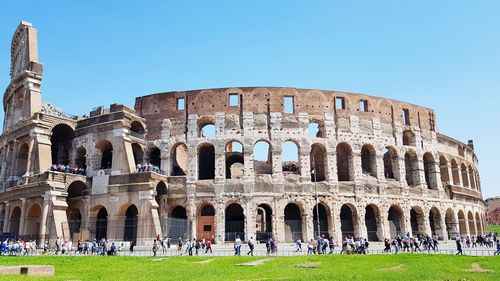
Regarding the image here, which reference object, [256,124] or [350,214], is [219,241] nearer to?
[256,124]

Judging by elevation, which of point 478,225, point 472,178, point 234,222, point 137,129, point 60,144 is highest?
point 137,129

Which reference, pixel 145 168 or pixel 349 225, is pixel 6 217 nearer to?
pixel 145 168

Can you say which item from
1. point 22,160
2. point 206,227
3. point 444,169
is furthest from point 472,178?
point 22,160

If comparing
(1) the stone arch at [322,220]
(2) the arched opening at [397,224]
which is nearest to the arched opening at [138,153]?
(1) the stone arch at [322,220]

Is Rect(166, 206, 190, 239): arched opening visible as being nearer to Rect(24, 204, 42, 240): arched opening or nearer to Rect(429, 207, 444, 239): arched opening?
Rect(24, 204, 42, 240): arched opening

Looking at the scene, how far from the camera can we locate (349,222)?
3198 cm

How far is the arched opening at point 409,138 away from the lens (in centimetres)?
3550

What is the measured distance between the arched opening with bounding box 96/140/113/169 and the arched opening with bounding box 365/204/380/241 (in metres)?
20.4

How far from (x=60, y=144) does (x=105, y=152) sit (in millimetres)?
3990

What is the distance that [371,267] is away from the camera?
15078 mm

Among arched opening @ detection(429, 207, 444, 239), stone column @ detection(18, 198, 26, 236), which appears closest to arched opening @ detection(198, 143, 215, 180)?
stone column @ detection(18, 198, 26, 236)

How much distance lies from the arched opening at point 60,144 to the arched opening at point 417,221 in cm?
2852

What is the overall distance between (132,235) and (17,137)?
11942 mm

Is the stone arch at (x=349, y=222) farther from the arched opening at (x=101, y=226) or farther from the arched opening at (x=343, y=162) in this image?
the arched opening at (x=101, y=226)
